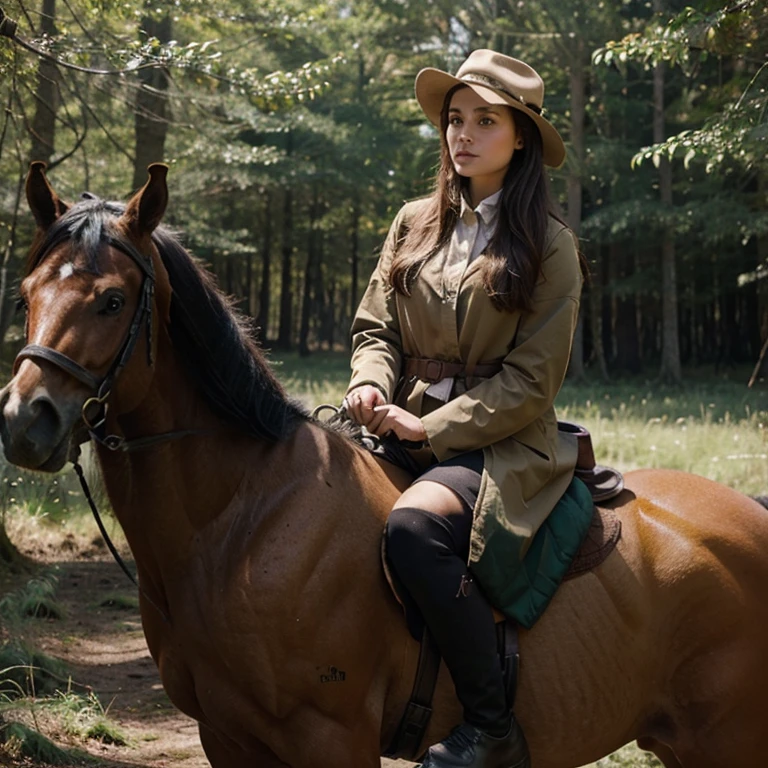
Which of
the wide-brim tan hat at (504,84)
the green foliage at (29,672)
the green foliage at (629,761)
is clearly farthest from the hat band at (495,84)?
the green foliage at (29,672)

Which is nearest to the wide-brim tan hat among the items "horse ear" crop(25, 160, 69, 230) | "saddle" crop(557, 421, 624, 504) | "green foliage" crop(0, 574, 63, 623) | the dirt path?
"saddle" crop(557, 421, 624, 504)

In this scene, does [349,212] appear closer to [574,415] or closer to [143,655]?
[574,415]

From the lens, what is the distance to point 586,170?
24.6 meters

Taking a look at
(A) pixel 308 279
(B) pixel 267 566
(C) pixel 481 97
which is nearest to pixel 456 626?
(B) pixel 267 566

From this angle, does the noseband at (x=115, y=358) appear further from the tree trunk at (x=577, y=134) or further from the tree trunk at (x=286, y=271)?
the tree trunk at (x=286, y=271)

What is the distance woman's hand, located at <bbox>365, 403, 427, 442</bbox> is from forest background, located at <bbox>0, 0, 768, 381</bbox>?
3.13 m

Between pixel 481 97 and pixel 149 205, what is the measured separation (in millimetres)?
1242

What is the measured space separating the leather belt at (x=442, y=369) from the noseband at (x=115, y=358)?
998 mm

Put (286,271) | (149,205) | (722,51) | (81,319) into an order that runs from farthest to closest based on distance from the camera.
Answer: (286,271), (722,51), (149,205), (81,319)

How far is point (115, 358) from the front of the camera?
2.65 meters

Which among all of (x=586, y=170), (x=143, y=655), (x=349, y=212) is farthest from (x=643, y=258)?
(x=143, y=655)

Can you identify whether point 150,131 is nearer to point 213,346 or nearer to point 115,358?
point 213,346

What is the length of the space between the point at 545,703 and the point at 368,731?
65 cm

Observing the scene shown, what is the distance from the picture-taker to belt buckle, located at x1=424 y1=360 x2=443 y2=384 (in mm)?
3336
